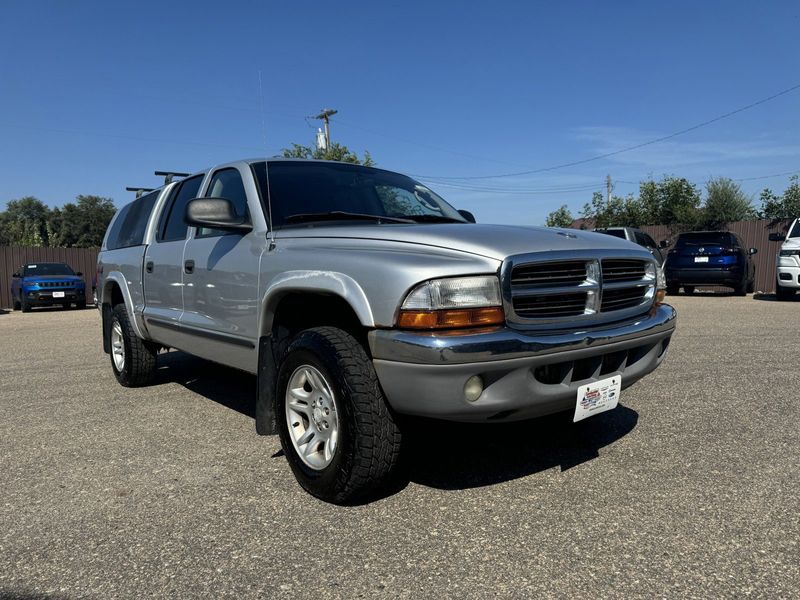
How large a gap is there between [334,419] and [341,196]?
163 centimetres

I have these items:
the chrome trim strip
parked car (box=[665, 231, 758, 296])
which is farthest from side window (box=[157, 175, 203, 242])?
parked car (box=[665, 231, 758, 296])

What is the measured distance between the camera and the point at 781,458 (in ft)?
11.1

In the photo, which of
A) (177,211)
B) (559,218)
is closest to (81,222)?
(559,218)

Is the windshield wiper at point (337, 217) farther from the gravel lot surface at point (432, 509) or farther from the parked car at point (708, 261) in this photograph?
the parked car at point (708, 261)

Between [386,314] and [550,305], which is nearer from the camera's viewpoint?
[386,314]

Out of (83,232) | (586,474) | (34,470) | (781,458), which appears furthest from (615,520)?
(83,232)

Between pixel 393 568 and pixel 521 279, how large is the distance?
1283 mm

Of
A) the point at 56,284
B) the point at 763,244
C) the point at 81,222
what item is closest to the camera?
the point at 56,284

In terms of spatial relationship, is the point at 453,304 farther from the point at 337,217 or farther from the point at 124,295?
the point at 124,295

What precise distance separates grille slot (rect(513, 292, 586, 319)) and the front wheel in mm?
716

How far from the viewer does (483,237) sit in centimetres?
281

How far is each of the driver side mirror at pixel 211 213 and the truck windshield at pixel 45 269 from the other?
57.1 ft

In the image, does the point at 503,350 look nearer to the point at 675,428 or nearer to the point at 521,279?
the point at 521,279

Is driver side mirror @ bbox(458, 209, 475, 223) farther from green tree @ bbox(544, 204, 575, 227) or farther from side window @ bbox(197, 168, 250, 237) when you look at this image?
green tree @ bbox(544, 204, 575, 227)
